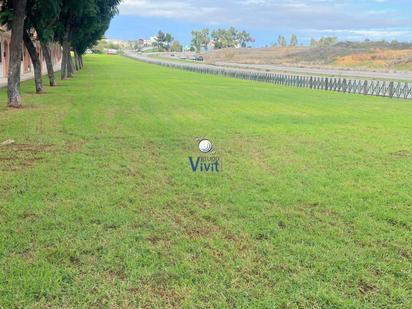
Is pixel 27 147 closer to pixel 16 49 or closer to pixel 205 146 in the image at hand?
pixel 205 146

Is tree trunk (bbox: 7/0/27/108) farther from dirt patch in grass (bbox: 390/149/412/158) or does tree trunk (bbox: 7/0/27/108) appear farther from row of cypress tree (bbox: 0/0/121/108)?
dirt patch in grass (bbox: 390/149/412/158)

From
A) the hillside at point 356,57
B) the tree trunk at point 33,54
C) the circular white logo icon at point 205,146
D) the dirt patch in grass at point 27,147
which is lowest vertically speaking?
the hillside at point 356,57

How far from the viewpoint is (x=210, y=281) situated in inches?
164

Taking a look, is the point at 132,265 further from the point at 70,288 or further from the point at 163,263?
the point at 70,288

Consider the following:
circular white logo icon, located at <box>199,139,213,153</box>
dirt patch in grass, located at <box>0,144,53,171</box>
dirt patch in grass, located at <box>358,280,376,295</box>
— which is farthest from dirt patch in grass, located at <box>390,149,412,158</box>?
dirt patch in grass, located at <box>0,144,53,171</box>

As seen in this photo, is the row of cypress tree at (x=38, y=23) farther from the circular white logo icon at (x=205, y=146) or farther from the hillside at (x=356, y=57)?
the hillside at (x=356, y=57)

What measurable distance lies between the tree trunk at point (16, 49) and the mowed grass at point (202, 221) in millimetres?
4995

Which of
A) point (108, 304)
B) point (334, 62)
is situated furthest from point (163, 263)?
point (334, 62)

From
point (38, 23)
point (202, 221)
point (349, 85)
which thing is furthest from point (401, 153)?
point (349, 85)

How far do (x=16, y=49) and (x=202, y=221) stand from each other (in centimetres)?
1290

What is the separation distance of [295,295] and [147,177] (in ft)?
13.6

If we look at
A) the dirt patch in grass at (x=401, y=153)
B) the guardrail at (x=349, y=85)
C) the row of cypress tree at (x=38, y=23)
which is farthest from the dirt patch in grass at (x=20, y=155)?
the guardrail at (x=349, y=85)

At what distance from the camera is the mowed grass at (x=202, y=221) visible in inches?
158

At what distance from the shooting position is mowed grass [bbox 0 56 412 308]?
13.2 feet
